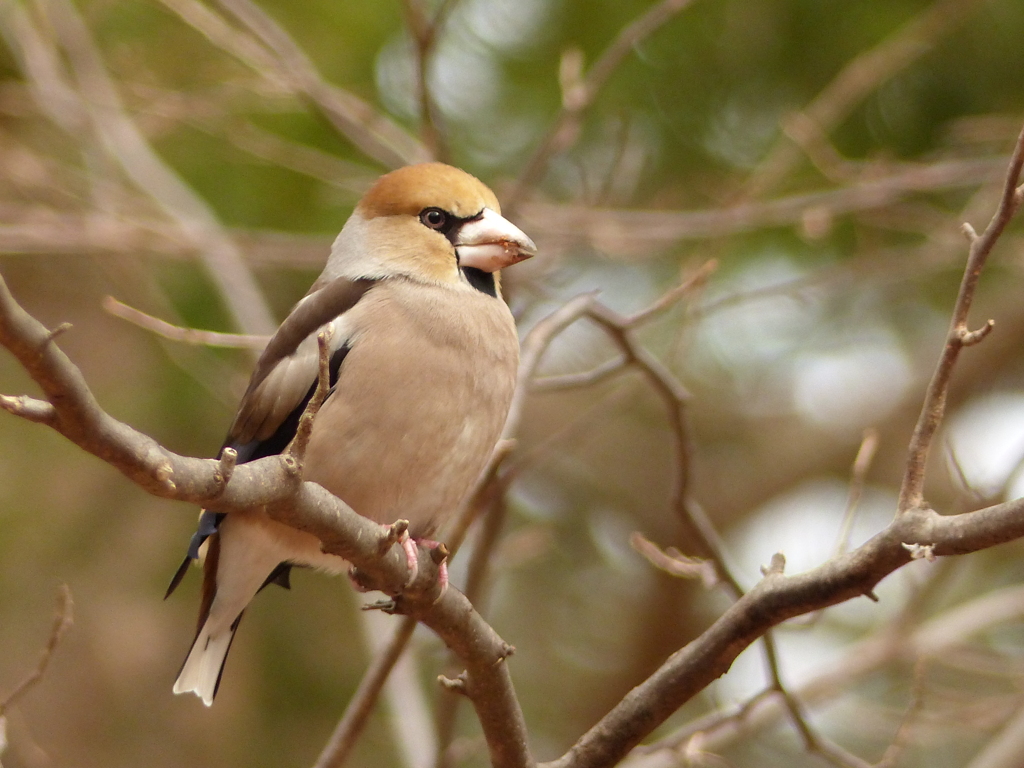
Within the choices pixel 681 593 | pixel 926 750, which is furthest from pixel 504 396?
pixel 926 750

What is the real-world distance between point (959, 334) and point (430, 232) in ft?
5.59

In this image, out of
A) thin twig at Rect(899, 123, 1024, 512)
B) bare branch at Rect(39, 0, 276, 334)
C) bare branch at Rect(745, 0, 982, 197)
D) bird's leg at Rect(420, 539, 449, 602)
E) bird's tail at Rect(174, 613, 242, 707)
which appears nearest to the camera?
thin twig at Rect(899, 123, 1024, 512)

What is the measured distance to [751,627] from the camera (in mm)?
2074

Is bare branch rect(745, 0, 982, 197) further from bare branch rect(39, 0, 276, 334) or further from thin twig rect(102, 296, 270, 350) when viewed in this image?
bare branch rect(39, 0, 276, 334)

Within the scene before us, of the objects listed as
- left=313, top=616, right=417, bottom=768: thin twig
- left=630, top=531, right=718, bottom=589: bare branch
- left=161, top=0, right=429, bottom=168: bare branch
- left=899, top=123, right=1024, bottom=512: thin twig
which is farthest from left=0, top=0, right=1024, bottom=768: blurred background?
left=899, top=123, right=1024, bottom=512: thin twig

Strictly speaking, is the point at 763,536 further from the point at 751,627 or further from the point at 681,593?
the point at 751,627

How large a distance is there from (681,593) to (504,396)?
9.30 ft

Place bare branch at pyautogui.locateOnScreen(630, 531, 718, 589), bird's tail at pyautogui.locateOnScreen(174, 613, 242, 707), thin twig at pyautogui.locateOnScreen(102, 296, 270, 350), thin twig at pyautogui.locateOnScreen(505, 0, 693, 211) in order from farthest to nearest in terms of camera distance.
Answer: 1. thin twig at pyautogui.locateOnScreen(505, 0, 693, 211)
2. thin twig at pyautogui.locateOnScreen(102, 296, 270, 350)
3. bird's tail at pyautogui.locateOnScreen(174, 613, 242, 707)
4. bare branch at pyautogui.locateOnScreen(630, 531, 718, 589)

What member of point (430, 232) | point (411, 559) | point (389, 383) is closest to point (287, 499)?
point (411, 559)

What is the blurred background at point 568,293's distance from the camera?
441cm

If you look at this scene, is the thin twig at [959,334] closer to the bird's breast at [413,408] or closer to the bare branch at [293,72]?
the bird's breast at [413,408]

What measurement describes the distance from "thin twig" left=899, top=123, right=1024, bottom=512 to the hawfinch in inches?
48.1

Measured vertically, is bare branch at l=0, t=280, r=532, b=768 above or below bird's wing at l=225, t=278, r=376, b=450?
below

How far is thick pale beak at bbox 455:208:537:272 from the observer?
312 cm
